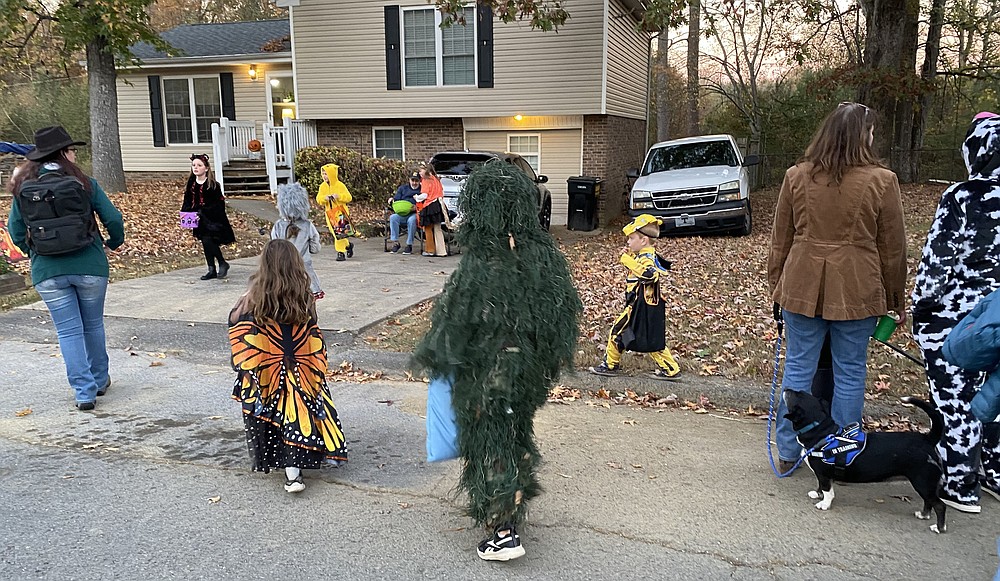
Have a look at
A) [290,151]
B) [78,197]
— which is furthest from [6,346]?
[290,151]

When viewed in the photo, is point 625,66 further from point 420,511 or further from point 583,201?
point 420,511

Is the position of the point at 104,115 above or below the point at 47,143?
above

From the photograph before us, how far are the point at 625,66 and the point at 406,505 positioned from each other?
1684 centimetres

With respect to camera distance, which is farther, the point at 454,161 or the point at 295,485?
the point at 454,161

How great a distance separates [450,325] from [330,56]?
650 inches

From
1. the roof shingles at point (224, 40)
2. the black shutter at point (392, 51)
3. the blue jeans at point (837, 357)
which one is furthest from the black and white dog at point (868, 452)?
the roof shingles at point (224, 40)

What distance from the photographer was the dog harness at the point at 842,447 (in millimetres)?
3377

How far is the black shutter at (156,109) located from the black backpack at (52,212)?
18.5 meters

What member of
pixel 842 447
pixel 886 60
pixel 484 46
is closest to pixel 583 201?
pixel 484 46

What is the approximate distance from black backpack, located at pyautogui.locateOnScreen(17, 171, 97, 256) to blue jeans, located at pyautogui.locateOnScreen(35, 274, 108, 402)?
0.84 ft

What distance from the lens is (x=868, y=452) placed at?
3.36 m

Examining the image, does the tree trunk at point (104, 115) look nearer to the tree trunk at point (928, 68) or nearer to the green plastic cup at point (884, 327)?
the green plastic cup at point (884, 327)

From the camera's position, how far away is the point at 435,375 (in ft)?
9.86

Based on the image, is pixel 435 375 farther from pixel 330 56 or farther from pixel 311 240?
pixel 330 56
